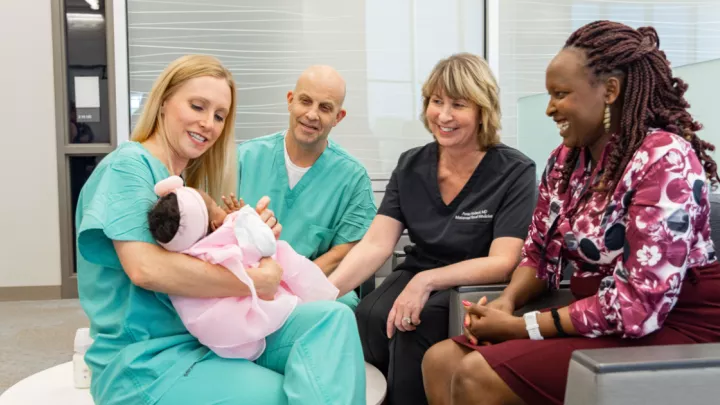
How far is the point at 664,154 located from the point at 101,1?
3567 mm

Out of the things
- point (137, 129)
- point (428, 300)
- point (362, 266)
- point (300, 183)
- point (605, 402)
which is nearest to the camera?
point (605, 402)

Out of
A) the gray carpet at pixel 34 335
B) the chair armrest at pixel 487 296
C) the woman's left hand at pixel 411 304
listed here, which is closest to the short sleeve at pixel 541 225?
the chair armrest at pixel 487 296

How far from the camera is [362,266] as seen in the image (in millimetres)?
2092

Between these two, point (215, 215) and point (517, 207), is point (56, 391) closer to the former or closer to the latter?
point (215, 215)

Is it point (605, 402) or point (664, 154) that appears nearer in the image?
point (605, 402)

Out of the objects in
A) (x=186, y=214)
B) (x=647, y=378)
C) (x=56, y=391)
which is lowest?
(x=56, y=391)

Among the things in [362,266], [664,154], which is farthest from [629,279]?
[362,266]

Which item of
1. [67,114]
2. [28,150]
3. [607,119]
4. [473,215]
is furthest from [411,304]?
[28,150]

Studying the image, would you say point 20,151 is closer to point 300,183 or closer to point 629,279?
point 300,183

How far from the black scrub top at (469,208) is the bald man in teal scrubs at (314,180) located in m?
0.31

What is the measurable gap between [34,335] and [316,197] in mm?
1902

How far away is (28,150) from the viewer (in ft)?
13.4

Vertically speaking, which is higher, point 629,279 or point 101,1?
point 101,1

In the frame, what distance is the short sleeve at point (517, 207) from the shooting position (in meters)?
1.93
